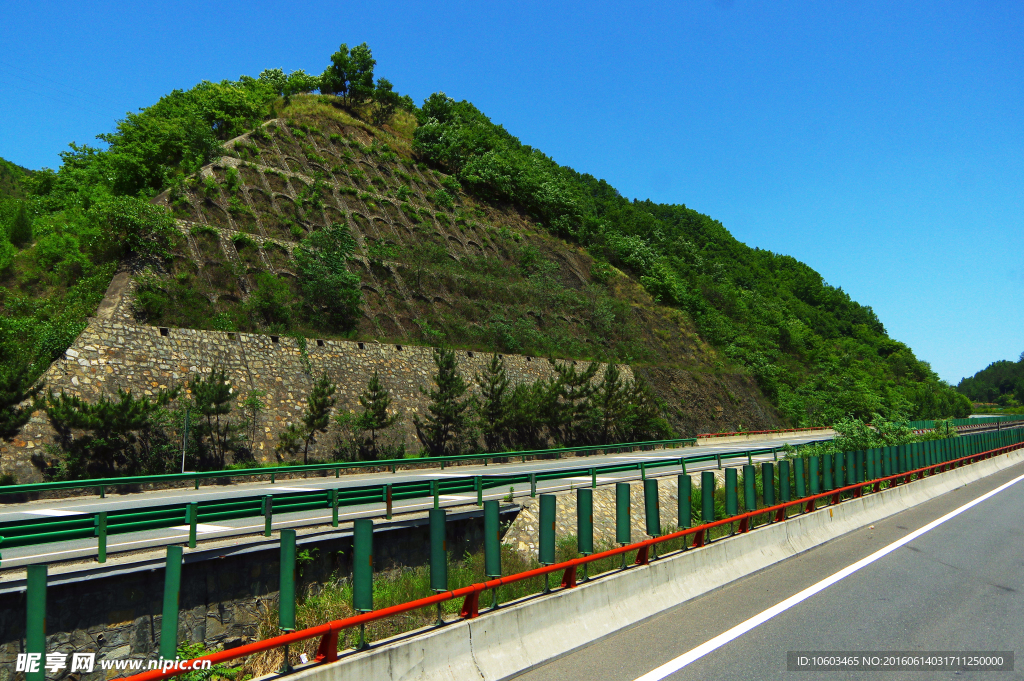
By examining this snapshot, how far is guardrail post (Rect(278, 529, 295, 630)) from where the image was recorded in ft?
19.1

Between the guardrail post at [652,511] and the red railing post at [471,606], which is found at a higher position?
the guardrail post at [652,511]

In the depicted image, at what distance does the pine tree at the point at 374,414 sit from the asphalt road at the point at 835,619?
23.3 metres

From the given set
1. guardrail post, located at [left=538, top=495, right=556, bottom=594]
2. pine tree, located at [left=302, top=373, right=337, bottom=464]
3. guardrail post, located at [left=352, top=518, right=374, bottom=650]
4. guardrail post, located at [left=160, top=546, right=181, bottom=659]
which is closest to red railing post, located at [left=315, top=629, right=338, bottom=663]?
guardrail post, located at [left=352, top=518, right=374, bottom=650]

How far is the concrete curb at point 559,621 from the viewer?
19.8 feet

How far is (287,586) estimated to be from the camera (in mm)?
5910

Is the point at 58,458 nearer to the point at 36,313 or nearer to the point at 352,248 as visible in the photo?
the point at 36,313

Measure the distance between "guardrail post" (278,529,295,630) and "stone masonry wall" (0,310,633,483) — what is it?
22347mm

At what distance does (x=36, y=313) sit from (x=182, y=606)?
1005 inches

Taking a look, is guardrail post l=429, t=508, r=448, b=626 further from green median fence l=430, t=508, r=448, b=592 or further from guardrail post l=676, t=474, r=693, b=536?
guardrail post l=676, t=474, r=693, b=536

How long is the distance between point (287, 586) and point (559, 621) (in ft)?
10.5

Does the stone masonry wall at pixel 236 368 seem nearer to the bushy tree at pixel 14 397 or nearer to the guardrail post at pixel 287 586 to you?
the bushy tree at pixel 14 397

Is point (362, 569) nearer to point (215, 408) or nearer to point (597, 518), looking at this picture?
point (597, 518)

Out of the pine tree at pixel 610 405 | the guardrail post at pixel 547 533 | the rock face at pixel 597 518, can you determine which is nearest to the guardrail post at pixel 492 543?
the guardrail post at pixel 547 533

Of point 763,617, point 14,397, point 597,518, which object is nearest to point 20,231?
point 14,397
